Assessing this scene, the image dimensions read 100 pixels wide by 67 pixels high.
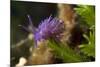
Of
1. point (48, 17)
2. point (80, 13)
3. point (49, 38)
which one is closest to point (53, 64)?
point (49, 38)

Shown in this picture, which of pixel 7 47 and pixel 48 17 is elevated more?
pixel 48 17

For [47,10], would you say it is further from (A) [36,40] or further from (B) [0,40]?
(B) [0,40]

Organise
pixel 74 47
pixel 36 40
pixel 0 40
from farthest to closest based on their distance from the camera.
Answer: pixel 74 47 → pixel 36 40 → pixel 0 40

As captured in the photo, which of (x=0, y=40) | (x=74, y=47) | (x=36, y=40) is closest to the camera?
(x=0, y=40)

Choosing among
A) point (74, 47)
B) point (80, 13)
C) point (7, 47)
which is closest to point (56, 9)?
point (80, 13)

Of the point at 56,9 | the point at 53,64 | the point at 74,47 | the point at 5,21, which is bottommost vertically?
the point at 53,64

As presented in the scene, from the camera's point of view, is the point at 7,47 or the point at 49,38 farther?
the point at 49,38
